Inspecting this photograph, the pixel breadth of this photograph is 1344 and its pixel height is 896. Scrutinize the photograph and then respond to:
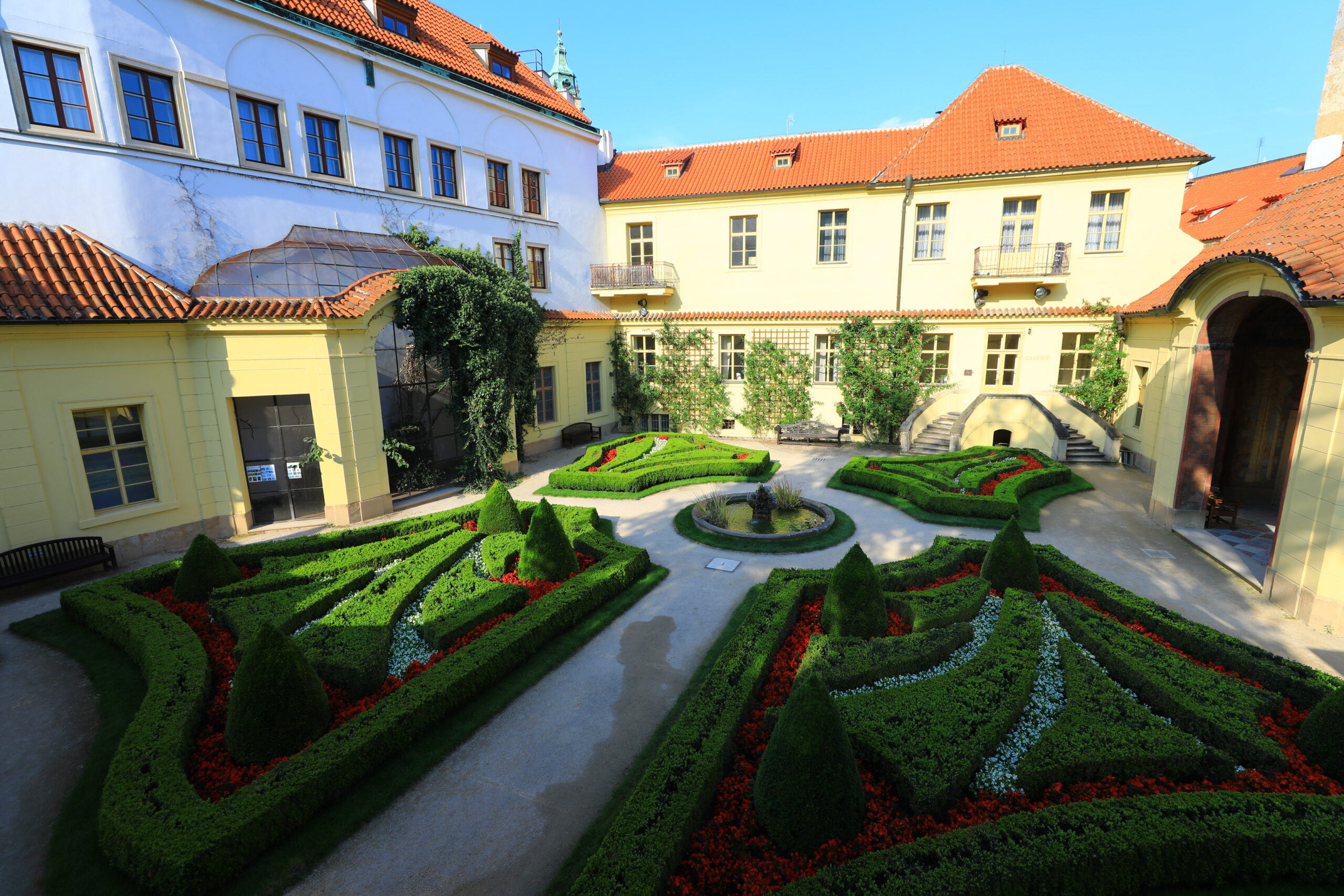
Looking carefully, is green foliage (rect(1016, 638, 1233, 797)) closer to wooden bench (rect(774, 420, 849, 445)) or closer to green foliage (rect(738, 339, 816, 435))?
wooden bench (rect(774, 420, 849, 445))

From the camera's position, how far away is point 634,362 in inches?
1116

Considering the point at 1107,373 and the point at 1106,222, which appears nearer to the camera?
the point at 1107,373

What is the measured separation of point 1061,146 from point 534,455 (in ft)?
76.8

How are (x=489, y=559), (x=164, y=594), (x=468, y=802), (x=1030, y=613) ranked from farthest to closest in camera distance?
(x=489, y=559) → (x=164, y=594) → (x=1030, y=613) → (x=468, y=802)

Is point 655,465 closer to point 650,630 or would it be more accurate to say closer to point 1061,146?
point 650,630

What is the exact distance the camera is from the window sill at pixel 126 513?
1284 centimetres

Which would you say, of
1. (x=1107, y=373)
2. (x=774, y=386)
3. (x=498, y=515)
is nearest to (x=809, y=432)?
(x=774, y=386)

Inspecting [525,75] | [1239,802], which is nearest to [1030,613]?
[1239,802]

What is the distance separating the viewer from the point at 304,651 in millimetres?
8797

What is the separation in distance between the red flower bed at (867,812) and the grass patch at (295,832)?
346 centimetres

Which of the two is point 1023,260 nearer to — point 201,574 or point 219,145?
point 219,145

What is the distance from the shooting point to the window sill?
12836 millimetres

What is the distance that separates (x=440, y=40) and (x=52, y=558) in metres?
20.5

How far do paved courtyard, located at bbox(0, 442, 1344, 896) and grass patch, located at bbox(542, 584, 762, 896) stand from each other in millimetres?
125
